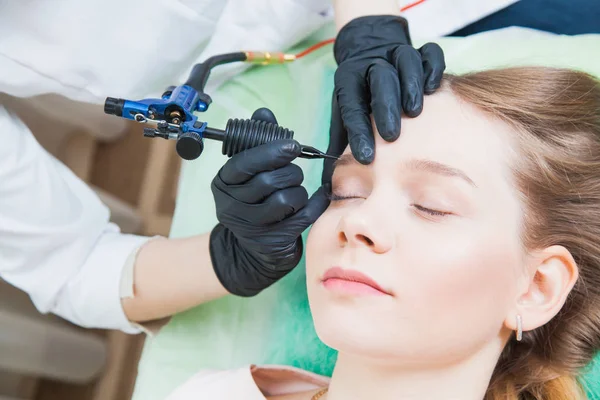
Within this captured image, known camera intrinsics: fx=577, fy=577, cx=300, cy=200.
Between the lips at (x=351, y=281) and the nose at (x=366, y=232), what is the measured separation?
1.5 inches

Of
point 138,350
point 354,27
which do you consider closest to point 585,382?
point 354,27

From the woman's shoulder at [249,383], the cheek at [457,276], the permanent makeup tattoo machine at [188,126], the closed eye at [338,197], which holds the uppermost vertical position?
the permanent makeup tattoo machine at [188,126]

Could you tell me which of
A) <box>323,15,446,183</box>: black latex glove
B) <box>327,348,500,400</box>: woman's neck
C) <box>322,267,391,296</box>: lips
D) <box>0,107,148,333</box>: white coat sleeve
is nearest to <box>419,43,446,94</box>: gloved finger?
<box>323,15,446,183</box>: black latex glove

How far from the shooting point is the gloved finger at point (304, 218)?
0.92 m

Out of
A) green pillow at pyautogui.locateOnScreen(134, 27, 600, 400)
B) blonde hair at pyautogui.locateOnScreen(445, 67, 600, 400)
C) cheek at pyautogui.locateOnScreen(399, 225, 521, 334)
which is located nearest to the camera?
cheek at pyautogui.locateOnScreen(399, 225, 521, 334)

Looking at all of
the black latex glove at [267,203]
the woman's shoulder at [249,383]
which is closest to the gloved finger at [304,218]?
the black latex glove at [267,203]

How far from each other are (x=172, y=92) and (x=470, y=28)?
2.82 feet

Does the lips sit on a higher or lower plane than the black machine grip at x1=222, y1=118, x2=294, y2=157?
lower

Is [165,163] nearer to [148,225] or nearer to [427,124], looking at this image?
[148,225]

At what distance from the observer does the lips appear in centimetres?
79

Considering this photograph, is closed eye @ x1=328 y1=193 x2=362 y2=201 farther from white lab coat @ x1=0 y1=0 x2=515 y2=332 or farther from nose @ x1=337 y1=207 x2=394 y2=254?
white lab coat @ x1=0 y1=0 x2=515 y2=332

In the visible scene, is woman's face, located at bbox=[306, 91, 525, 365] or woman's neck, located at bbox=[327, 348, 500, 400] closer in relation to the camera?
woman's face, located at bbox=[306, 91, 525, 365]

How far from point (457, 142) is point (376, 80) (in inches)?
6.8

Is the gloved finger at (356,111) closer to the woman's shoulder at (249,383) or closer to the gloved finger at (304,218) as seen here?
the gloved finger at (304,218)
